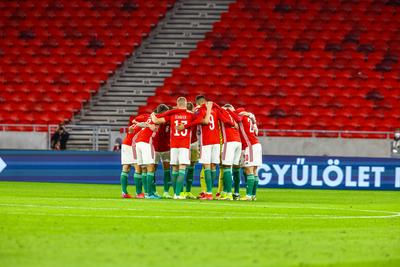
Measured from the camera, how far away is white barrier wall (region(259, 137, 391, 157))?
35.9 meters

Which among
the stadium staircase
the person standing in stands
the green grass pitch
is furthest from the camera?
the stadium staircase

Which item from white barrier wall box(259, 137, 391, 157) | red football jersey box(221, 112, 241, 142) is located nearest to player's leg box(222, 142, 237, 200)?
red football jersey box(221, 112, 241, 142)

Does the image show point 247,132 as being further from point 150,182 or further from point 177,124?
point 150,182

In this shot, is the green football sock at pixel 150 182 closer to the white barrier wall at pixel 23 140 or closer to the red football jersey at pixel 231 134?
the red football jersey at pixel 231 134

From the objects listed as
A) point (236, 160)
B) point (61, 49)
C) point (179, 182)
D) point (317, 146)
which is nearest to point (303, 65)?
point (317, 146)

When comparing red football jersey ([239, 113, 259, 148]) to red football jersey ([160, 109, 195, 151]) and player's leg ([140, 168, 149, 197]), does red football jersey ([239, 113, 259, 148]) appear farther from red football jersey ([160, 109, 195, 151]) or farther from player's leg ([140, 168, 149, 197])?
player's leg ([140, 168, 149, 197])

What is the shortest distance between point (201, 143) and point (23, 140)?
573 inches

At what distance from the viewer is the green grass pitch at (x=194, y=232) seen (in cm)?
1202

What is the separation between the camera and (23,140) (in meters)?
38.0

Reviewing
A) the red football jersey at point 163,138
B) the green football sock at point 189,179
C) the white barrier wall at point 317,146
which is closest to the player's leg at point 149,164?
the red football jersey at point 163,138

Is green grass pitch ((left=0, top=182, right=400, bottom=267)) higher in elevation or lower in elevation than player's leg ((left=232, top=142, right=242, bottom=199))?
lower

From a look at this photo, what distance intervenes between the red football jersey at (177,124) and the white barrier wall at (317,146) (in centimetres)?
1218

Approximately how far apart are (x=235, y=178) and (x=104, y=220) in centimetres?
852

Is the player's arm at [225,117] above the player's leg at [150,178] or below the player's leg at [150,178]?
above
